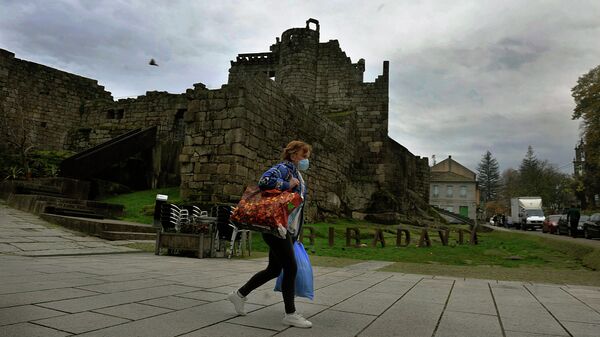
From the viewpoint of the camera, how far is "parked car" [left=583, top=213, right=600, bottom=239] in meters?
19.1

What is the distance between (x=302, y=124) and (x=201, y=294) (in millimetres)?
12349

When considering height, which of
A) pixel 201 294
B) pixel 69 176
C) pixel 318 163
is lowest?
pixel 201 294

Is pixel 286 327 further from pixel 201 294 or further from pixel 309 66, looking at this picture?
pixel 309 66

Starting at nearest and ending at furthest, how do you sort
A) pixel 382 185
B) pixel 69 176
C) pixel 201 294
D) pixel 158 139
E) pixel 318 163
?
1. pixel 201 294
2. pixel 69 176
3. pixel 318 163
4. pixel 158 139
5. pixel 382 185

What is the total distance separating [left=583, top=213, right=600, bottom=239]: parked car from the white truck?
14698 millimetres

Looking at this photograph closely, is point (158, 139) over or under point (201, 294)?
over

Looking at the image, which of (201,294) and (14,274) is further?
(14,274)

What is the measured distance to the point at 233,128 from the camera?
491 inches

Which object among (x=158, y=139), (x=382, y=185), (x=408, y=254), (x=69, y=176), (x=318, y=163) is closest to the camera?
(x=408, y=254)

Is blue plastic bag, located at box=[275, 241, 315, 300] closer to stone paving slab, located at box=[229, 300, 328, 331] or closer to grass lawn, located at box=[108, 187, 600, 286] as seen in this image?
stone paving slab, located at box=[229, 300, 328, 331]

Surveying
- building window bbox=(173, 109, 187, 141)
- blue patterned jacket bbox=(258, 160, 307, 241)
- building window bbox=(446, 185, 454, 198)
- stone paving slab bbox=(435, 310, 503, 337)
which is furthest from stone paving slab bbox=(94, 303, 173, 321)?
building window bbox=(446, 185, 454, 198)

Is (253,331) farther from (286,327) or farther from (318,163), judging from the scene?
(318,163)

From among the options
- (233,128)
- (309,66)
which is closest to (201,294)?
(233,128)

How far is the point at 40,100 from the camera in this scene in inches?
896
